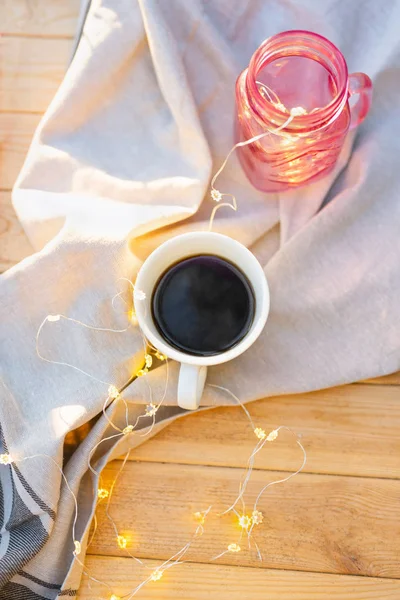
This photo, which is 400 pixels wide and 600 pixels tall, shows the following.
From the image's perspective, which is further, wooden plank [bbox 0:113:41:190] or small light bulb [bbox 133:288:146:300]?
wooden plank [bbox 0:113:41:190]

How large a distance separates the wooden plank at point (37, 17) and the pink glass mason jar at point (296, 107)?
0.22 meters

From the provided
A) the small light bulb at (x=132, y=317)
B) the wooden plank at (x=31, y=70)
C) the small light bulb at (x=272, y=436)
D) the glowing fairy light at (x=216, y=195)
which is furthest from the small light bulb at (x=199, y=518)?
the wooden plank at (x=31, y=70)

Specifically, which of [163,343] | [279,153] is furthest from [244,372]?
[279,153]

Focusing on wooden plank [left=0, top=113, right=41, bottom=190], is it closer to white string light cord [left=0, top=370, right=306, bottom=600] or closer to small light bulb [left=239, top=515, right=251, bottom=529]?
white string light cord [left=0, top=370, right=306, bottom=600]

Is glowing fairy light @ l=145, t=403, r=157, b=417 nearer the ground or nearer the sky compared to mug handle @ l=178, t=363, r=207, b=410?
nearer the ground

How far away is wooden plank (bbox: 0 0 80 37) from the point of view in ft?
2.22

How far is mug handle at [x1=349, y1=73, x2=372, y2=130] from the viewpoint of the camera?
57 cm

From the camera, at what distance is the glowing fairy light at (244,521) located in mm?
599

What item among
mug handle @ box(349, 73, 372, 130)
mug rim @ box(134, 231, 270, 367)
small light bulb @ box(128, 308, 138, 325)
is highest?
mug handle @ box(349, 73, 372, 130)

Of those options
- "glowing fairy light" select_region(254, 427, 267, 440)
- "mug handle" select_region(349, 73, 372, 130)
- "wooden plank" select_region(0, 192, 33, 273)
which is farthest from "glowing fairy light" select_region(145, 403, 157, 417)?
"mug handle" select_region(349, 73, 372, 130)

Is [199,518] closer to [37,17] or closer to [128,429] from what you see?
[128,429]

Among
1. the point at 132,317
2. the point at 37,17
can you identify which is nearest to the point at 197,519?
the point at 132,317

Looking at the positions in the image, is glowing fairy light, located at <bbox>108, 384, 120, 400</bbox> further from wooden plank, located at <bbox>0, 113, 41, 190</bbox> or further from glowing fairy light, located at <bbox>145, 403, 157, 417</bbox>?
wooden plank, located at <bbox>0, 113, 41, 190</bbox>

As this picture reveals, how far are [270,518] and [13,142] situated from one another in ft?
1.59
